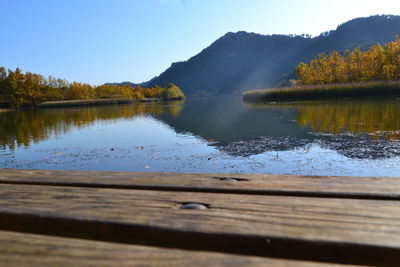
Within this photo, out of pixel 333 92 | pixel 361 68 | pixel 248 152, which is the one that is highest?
pixel 361 68

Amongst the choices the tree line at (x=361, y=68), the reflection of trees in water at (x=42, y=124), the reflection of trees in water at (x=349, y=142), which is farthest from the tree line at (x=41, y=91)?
the reflection of trees in water at (x=349, y=142)

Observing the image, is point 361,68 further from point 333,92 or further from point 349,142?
point 349,142

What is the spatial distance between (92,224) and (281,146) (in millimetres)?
10193

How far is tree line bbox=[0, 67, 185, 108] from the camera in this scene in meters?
88.1

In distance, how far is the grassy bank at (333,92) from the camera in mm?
34719

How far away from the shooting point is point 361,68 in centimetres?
5847

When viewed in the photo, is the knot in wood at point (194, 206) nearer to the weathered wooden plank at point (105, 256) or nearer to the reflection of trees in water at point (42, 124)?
the weathered wooden plank at point (105, 256)

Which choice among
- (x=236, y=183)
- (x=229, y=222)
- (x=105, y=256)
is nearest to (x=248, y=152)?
(x=236, y=183)

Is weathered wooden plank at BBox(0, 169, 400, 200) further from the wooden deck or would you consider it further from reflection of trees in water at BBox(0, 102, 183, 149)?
reflection of trees in water at BBox(0, 102, 183, 149)

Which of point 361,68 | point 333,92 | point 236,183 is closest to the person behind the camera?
point 236,183

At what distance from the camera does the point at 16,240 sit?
35.1 inches

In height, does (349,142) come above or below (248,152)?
above

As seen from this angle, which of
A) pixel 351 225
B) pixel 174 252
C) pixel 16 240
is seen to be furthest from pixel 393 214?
pixel 16 240

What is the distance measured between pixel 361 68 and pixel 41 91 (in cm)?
10702
